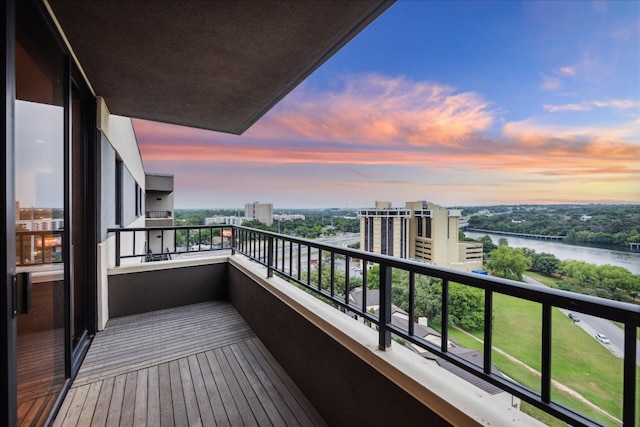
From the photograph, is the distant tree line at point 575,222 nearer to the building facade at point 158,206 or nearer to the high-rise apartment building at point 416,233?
the high-rise apartment building at point 416,233

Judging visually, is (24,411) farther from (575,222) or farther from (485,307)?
(575,222)

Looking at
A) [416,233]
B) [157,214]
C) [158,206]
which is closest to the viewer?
[416,233]

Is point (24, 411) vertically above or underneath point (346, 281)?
underneath

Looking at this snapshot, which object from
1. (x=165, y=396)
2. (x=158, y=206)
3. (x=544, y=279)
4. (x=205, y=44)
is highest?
(x=205, y=44)

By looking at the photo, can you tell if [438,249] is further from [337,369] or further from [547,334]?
[547,334]

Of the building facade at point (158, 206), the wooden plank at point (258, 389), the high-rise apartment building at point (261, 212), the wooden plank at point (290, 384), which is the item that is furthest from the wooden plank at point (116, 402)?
the building facade at point (158, 206)

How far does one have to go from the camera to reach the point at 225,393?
2.07m

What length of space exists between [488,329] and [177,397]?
2.20 m

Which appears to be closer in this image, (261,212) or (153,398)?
(153,398)

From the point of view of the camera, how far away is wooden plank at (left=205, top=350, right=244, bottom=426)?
6.00 ft

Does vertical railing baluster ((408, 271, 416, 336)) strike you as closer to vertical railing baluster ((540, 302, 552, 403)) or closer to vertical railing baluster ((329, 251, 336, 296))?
vertical railing baluster ((540, 302, 552, 403))

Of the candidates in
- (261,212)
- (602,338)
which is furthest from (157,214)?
(602,338)

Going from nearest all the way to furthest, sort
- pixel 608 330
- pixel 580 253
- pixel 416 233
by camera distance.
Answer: pixel 608 330 < pixel 580 253 < pixel 416 233

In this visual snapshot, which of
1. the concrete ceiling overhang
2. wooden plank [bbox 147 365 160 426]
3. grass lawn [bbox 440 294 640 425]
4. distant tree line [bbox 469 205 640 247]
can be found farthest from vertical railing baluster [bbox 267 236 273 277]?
grass lawn [bbox 440 294 640 425]
